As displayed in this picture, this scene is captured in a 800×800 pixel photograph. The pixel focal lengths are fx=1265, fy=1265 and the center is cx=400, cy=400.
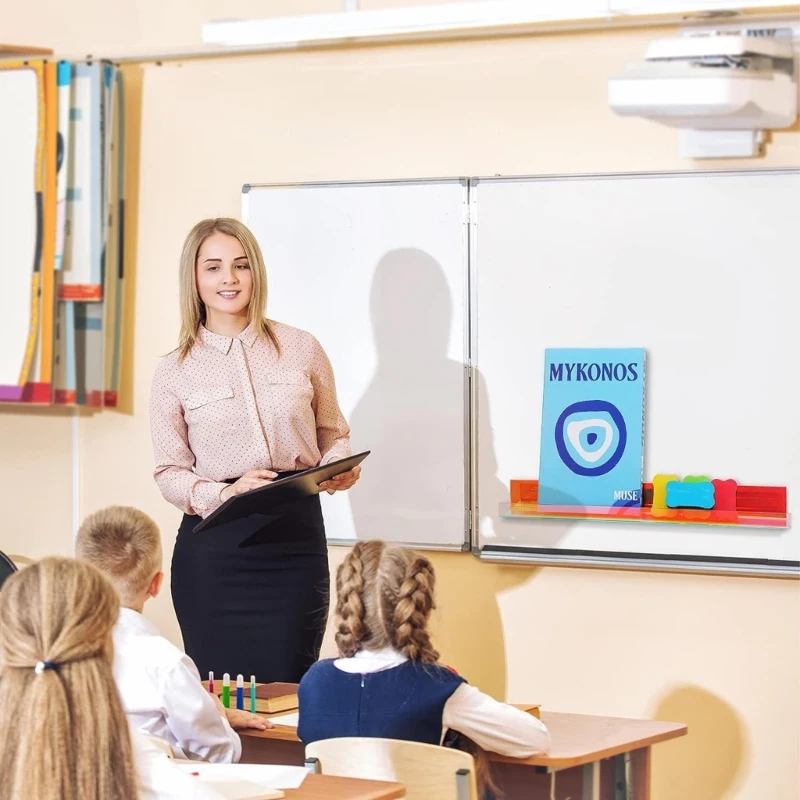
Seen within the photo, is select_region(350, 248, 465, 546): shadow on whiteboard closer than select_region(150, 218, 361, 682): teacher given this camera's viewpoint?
No

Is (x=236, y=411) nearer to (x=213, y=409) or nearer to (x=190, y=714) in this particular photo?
(x=213, y=409)

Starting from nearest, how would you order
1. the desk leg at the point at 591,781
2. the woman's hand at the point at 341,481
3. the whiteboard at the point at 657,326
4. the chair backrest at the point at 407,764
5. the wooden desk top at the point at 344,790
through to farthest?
the wooden desk top at the point at 344,790
the chair backrest at the point at 407,764
the desk leg at the point at 591,781
the woman's hand at the point at 341,481
the whiteboard at the point at 657,326

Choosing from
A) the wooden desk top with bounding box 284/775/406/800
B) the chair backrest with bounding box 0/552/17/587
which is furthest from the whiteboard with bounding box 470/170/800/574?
the wooden desk top with bounding box 284/775/406/800

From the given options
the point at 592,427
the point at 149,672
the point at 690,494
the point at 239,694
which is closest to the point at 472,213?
the point at 592,427

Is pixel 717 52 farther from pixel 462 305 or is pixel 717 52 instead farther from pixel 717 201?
pixel 462 305

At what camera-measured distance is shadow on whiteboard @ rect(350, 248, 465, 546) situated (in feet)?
13.3

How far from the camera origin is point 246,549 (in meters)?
3.35

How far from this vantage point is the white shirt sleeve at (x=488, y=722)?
2.38 metres

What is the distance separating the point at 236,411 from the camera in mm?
3412

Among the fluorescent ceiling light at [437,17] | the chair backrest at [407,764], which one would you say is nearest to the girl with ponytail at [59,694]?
the chair backrest at [407,764]

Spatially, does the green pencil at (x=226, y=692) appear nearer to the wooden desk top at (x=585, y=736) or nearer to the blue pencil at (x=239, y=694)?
the blue pencil at (x=239, y=694)

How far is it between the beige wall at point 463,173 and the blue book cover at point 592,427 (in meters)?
0.27

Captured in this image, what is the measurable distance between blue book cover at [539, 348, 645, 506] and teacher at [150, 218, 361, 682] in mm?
781

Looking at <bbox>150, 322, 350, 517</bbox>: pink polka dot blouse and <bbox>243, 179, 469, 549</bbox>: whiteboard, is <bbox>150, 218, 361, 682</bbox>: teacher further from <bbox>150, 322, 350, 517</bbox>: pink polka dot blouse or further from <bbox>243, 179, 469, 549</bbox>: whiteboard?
<bbox>243, 179, 469, 549</bbox>: whiteboard
